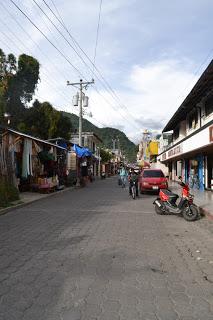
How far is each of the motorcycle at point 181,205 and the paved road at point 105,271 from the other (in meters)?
0.96

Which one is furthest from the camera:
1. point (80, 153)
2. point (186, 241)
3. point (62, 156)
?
point (80, 153)

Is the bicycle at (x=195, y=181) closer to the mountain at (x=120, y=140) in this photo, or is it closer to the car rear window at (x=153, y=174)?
the car rear window at (x=153, y=174)

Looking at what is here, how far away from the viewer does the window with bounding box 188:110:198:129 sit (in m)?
27.9

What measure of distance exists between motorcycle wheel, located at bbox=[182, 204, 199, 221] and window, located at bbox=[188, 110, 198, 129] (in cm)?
1654

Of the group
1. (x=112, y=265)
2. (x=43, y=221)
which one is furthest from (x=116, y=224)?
(x=112, y=265)

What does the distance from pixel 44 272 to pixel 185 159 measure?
2946 centimetres

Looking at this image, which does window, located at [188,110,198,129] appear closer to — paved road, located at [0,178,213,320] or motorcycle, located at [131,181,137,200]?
motorcycle, located at [131,181,137,200]

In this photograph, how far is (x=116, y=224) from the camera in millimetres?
10805

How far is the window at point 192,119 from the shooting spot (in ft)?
91.4

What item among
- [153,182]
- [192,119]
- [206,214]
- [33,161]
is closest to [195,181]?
[153,182]

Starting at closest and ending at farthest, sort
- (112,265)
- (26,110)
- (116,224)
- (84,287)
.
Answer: (84,287) < (112,265) < (116,224) < (26,110)

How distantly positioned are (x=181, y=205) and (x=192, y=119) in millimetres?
18508

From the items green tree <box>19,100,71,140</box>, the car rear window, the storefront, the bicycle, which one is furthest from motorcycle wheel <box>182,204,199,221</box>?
green tree <box>19,100,71,140</box>

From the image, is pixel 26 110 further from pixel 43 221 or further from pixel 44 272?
pixel 44 272
